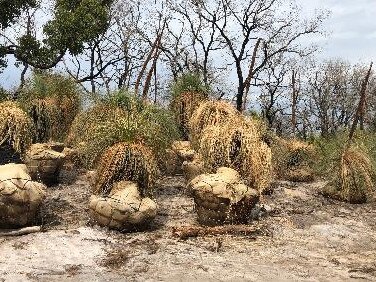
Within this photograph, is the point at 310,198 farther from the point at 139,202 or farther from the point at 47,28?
the point at 47,28

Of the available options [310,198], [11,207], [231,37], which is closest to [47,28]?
[11,207]

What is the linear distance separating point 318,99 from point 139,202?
114 ft

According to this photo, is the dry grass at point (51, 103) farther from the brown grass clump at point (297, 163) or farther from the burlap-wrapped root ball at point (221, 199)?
the brown grass clump at point (297, 163)

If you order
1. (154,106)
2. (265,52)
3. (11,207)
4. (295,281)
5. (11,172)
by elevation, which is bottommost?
(295,281)

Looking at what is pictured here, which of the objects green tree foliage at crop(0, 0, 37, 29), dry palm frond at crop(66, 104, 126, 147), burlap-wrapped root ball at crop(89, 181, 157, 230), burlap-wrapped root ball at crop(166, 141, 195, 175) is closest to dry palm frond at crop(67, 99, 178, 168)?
dry palm frond at crop(66, 104, 126, 147)

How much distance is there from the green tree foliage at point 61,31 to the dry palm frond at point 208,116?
3.67 metres

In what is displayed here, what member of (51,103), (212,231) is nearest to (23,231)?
(212,231)

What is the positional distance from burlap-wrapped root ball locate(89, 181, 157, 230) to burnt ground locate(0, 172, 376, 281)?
0.15m

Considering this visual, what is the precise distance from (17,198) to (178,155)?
522 cm

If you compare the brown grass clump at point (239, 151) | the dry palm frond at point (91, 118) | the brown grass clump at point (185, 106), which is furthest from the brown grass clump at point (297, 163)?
the dry palm frond at point (91, 118)

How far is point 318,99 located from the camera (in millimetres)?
39312

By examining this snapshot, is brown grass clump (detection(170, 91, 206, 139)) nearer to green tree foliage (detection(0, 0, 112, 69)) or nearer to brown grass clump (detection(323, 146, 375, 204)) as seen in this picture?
green tree foliage (detection(0, 0, 112, 69))

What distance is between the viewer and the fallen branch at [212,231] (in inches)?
260

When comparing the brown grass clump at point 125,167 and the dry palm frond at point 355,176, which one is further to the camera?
the dry palm frond at point 355,176
